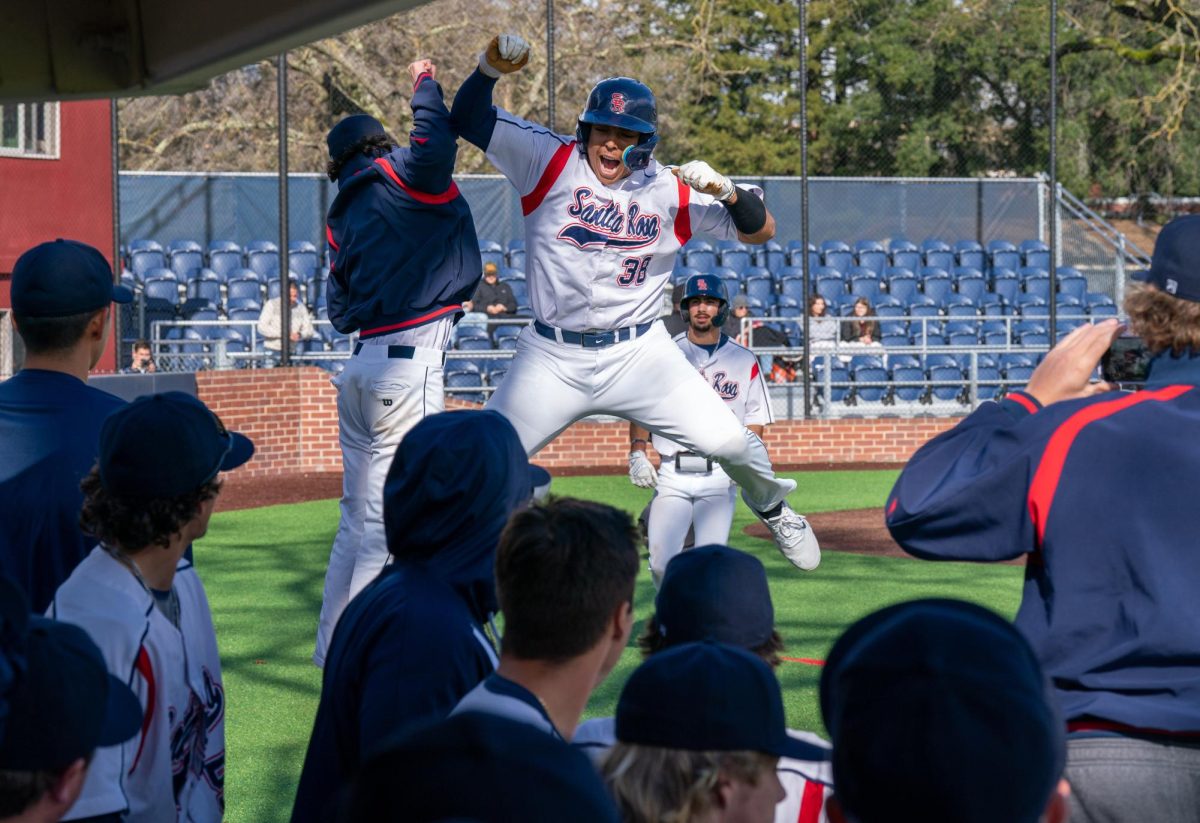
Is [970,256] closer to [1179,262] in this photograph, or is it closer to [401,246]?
[401,246]

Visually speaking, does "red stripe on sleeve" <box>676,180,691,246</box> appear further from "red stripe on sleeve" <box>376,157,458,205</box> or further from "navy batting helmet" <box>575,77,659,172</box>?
"red stripe on sleeve" <box>376,157,458,205</box>

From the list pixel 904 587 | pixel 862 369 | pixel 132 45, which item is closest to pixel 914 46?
pixel 862 369

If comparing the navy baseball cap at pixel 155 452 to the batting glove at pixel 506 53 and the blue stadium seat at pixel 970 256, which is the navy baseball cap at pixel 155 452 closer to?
the batting glove at pixel 506 53

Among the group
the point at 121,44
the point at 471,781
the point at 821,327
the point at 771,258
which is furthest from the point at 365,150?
the point at 771,258

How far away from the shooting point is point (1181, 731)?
2.94 m

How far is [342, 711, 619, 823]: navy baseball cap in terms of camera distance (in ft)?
4.57

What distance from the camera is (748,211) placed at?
21.7 ft

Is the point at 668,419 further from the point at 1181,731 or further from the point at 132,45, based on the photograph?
the point at 1181,731

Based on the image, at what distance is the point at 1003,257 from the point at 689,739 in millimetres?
25980

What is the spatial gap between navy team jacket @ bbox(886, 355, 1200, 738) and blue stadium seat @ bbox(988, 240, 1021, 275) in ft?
79.5

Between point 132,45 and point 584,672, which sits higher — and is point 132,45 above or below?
above

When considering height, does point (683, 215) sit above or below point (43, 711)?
above

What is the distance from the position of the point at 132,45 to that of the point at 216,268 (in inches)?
788

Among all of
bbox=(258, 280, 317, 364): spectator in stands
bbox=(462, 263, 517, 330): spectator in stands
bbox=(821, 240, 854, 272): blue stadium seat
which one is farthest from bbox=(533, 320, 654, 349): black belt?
bbox=(821, 240, 854, 272): blue stadium seat
